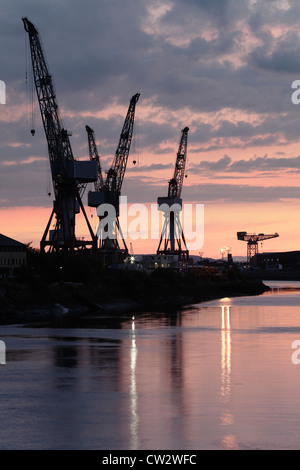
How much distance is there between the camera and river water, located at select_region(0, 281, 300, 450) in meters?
31.6

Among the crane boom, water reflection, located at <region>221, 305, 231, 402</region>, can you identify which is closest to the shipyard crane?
the crane boom

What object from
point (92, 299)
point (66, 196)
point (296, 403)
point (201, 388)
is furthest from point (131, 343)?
point (66, 196)

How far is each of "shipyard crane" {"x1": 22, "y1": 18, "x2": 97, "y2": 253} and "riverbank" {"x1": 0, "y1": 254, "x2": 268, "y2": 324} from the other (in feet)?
48.4

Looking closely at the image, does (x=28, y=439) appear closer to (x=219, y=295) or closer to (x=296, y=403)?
(x=296, y=403)

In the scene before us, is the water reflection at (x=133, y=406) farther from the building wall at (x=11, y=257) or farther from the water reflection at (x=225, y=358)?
the building wall at (x=11, y=257)

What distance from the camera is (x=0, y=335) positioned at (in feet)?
233

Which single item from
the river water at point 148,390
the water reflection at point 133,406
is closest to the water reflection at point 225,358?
the river water at point 148,390

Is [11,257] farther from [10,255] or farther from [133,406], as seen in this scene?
[133,406]

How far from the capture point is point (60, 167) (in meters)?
153

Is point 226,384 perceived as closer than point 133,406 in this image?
No

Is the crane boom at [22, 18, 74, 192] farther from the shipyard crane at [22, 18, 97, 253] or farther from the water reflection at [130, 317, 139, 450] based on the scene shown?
the water reflection at [130, 317, 139, 450]

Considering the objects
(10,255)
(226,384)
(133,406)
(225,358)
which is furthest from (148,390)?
(10,255)

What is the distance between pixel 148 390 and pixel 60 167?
11396cm
